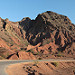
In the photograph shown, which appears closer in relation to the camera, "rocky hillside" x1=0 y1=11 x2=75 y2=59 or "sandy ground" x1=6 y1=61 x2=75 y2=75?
"sandy ground" x1=6 y1=61 x2=75 y2=75

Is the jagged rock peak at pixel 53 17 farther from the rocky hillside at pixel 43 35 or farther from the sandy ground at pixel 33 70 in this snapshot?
the sandy ground at pixel 33 70

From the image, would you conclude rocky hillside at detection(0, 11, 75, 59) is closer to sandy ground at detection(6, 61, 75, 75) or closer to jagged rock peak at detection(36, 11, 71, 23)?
jagged rock peak at detection(36, 11, 71, 23)

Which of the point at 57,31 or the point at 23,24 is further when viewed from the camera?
the point at 23,24

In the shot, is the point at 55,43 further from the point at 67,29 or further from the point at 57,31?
the point at 67,29

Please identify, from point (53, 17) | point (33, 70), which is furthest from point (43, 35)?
point (33, 70)

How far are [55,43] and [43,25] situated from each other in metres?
17.2

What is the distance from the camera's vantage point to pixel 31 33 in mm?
76375

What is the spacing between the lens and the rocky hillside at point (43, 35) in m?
54.0

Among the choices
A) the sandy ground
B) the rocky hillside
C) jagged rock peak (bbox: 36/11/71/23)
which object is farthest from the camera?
jagged rock peak (bbox: 36/11/71/23)

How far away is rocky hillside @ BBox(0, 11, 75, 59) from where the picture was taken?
5397cm

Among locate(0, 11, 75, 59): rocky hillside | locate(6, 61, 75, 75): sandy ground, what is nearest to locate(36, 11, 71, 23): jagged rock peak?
A: locate(0, 11, 75, 59): rocky hillside

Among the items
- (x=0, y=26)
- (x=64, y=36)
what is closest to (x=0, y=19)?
(x=0, y=26)

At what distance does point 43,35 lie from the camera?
67.2 m

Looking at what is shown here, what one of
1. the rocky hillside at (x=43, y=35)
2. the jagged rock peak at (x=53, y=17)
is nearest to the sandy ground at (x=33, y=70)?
the rocky hillside at (x=43, y=35)
